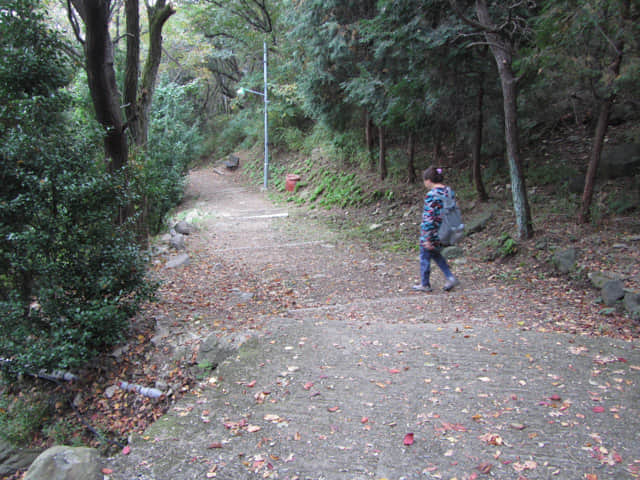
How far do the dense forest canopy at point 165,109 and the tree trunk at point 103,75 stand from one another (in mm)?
19

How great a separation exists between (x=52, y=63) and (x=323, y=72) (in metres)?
8.83

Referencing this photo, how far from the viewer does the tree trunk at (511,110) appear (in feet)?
22.8

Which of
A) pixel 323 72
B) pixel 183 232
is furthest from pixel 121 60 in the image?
pixel 323 72

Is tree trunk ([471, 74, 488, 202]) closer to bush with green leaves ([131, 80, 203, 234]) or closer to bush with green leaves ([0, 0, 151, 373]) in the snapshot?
bush with green leaves ([131, 80, 203, 234])

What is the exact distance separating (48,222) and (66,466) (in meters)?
2.17

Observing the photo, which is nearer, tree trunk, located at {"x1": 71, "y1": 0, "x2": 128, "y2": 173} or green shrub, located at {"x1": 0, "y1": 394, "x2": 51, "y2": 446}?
green shrub, located at {"x1": 0, "y1": 394, "x2": 51, "y2": 446}

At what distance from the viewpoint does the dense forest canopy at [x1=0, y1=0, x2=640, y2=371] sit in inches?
162

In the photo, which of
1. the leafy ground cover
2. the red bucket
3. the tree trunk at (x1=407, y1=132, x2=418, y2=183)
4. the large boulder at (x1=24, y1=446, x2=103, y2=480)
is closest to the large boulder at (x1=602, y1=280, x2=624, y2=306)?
the leafy ground cover

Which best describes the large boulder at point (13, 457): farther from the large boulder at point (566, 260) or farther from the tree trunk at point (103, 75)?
the large boulder at point (566, 260)

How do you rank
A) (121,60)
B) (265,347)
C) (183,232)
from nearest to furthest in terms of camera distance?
1. (265,347)
2. (121,60)
3. (183,232)

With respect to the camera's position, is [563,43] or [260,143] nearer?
[563,43]

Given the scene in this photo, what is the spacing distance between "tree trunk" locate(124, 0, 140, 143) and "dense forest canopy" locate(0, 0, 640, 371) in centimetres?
2

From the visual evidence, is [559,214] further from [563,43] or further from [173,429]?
[173,429]

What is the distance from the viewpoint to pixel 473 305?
5523 millimetres
